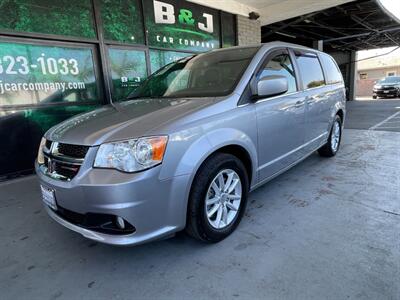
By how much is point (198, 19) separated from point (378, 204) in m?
6.01

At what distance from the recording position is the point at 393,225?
2395mm

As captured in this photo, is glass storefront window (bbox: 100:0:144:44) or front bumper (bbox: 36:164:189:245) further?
glass storefront window (bbox: 100:0:144:44)

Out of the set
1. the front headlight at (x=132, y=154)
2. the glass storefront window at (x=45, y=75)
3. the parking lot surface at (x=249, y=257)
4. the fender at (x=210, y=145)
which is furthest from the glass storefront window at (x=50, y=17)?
the fender at (x=210, y=145)

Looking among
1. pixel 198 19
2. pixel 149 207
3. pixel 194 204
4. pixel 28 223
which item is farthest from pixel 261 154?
pixel 198 19

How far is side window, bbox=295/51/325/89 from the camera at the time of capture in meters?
3.35

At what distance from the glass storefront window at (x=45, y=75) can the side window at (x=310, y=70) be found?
3.73 meters

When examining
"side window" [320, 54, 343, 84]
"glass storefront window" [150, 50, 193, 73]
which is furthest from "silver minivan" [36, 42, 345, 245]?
"glass storefront window" [150, 50, 193, 73]

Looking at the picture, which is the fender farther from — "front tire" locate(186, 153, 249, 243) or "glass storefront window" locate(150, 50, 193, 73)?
"glass storefront window" locate(150, 50, 193, 73)

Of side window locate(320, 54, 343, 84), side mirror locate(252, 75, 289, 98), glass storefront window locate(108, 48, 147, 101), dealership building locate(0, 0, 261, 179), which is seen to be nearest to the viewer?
side mirror locate(252, 75, 289, 98)

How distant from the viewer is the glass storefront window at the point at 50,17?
13.5 feet

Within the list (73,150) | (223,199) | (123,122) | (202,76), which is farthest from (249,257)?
(202,76)

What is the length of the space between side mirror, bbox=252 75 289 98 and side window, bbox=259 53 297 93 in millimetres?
182

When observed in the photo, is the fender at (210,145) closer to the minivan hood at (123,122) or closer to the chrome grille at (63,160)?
the minivan hood at (123,122)

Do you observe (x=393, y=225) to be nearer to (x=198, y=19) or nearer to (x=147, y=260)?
(x=147, y=260)
